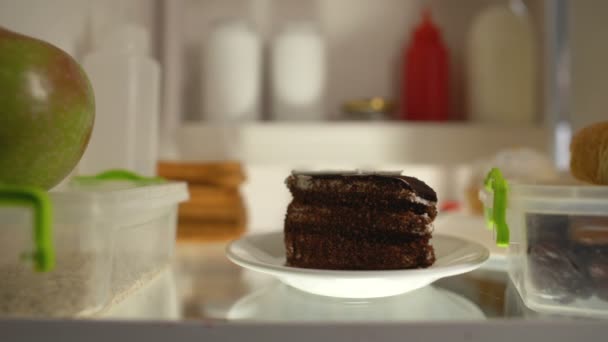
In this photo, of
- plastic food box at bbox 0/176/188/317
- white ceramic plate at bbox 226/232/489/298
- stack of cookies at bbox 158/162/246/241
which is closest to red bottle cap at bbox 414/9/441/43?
stack of cookies at bbox 158/162/246/241

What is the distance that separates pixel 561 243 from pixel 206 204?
556mm

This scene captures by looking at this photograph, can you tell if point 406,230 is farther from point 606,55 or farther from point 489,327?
point 606,55

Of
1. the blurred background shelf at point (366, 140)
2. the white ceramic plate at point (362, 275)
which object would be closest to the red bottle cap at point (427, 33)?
the blurred background shelf at point (366, 140)

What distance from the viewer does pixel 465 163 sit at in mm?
870

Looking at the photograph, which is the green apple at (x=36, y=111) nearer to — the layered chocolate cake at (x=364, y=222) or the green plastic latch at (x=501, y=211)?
the layered chocolate cake at (x=364, y=222)

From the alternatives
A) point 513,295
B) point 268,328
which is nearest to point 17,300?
point 268,328

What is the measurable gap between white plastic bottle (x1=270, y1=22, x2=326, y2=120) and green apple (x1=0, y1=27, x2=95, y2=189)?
56cm

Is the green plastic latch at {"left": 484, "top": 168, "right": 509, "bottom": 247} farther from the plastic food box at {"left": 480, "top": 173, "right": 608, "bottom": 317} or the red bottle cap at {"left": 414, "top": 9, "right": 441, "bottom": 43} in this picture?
the red bottle cap at {"left": 414, "top": 9, "right": 441, "bottom": 43}

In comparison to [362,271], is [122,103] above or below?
above

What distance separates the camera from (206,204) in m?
0.75

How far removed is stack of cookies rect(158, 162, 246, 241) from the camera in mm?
745

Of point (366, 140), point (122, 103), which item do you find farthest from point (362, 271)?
point (366, 140)

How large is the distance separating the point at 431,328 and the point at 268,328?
0.09m

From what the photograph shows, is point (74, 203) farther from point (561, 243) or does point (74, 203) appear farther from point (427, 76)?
point (427, 76)
